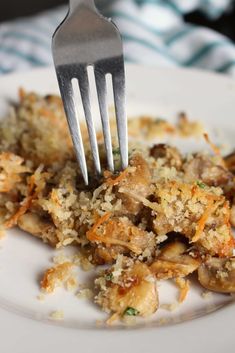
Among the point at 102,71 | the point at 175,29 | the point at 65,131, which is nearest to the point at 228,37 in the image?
the point at 175,29

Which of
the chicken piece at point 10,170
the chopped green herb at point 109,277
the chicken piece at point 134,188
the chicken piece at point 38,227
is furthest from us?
the chicken piece at point 10,170

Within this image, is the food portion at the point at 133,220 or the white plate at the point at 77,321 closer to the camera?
the white plate at the point at 77,321

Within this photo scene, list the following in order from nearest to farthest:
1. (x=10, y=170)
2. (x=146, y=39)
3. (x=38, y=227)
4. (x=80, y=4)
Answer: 1. (x=80, y=4)
2. (x=38, y=227)
3. (x=10, y=170)
4. (x=146, y=39)

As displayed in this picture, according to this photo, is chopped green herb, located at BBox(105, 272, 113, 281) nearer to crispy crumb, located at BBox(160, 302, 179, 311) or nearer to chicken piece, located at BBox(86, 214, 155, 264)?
chicken piece, located at BBox(86, 214, 155, 264)

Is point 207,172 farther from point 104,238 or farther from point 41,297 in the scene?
point 41,297

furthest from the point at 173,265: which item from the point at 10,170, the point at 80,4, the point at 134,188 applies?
the point at 80,4

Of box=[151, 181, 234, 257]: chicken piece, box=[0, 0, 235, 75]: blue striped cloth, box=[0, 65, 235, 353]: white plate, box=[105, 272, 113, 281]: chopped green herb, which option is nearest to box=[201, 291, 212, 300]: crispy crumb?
box=[0, 65, 235, 353]: white plate

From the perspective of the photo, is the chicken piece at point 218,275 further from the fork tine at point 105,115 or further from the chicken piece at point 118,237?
the fork tine at point 105,115

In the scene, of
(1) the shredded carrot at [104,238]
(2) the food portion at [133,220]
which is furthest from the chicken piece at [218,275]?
(1) the shredded carrot at [104,238]
